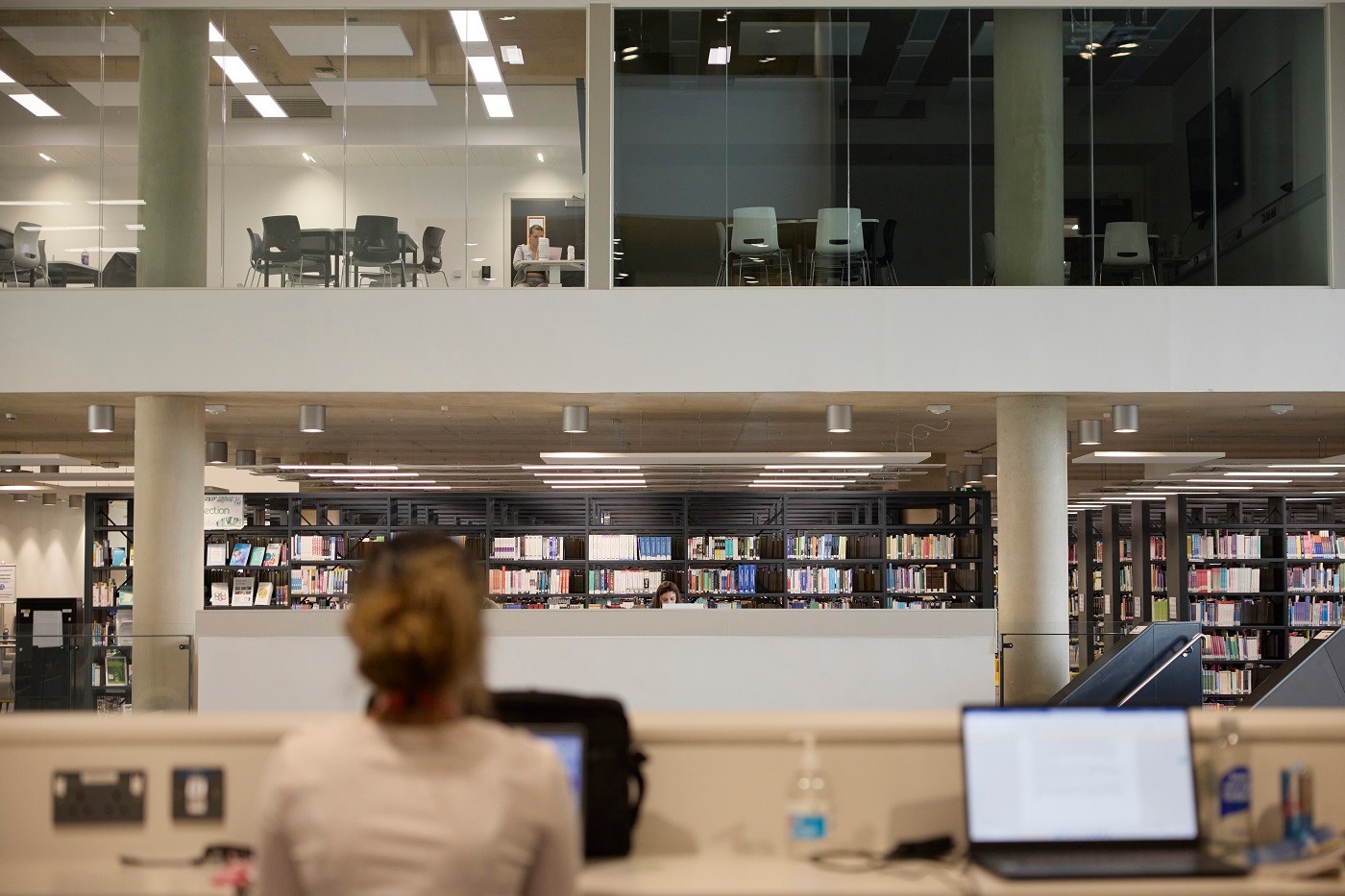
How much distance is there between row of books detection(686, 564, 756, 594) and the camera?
40.3ft

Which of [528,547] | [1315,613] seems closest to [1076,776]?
[528,547]

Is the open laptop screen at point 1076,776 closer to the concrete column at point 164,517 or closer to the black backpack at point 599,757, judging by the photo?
the black backpack at point 599,757

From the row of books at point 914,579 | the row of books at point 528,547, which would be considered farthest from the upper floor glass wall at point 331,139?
the row of books at point 914,579

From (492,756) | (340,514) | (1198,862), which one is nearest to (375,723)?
(492,756)

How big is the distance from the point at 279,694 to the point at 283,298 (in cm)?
295

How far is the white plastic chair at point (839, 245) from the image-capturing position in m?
9.57

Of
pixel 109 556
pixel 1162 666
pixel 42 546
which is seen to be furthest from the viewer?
pixel 42 546

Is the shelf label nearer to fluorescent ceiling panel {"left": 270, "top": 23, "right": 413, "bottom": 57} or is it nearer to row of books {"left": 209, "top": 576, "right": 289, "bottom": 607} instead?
row of books {"left": 209, "top": 576, "right": 289, "bottom": 607}

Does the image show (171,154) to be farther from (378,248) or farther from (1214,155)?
(1214,155)

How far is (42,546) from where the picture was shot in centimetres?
2048

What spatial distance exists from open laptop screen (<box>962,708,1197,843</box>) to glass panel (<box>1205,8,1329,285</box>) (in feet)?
26.3

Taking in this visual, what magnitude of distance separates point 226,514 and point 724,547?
17.0ft

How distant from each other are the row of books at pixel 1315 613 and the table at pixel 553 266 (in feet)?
28.1

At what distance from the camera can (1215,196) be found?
983cm
